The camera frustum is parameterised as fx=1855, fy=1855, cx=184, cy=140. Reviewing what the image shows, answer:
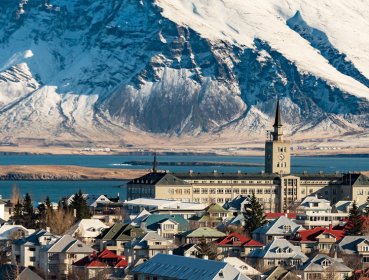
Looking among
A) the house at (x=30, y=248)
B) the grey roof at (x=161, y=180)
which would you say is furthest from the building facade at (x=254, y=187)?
the house at (x=30, y=248)

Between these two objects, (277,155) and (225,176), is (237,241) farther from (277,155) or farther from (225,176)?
(277,155)

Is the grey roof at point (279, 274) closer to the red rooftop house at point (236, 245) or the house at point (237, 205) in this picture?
the red rooftop house at point (236, 245)

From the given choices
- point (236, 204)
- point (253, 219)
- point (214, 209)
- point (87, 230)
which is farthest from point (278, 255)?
point (236, 204)

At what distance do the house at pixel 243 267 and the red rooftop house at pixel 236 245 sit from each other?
11456 mm

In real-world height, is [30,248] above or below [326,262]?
below

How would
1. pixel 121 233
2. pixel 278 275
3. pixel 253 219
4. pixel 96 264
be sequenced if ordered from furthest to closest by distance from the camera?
1. pixel 253 219
2. pixel 121 233
3. pixel 96 264
4. pixel 278 275

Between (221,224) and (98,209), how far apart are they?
26794 millimetres

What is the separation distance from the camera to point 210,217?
12862 centimetres

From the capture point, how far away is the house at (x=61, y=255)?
3600 inches

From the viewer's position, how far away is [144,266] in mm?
82000

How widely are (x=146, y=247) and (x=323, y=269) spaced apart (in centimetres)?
1485

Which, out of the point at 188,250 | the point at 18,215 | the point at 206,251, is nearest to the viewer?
the point at 206,251

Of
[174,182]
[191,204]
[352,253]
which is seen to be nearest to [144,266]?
[352,253]

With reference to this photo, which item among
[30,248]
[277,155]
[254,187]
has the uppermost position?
[277,155]
